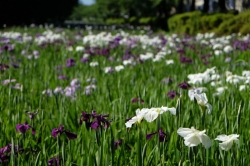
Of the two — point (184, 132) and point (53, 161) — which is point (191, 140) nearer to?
point (184, 132)

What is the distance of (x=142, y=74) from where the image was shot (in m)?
5.22

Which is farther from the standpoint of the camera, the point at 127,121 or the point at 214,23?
the point at 214,23

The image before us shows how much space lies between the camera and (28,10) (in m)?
28.5

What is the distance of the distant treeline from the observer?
26594 millimetres

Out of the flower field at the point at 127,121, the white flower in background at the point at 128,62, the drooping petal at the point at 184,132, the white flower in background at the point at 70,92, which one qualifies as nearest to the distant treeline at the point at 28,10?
the flower field at the point at 127,121

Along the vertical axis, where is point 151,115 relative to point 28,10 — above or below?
below

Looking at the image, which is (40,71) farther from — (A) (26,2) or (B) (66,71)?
(A) (26,2)

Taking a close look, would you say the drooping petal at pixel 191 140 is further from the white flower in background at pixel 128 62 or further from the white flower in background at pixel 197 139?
the white flower in background at pixel 128 62

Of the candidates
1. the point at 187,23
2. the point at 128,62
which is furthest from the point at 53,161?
the point at 187,23

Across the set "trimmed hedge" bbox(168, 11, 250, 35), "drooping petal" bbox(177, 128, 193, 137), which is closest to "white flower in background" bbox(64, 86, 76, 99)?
"drooping petal" bbox(177, 128, 193, 137)

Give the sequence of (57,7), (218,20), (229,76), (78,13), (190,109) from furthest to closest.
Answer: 1. (78,13)
2. (57,7)
3. (218,20)
4. (229,76)
5. (190,109)

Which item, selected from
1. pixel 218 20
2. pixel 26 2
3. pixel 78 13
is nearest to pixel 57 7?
pixel 26 2

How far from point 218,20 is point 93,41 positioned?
906 cm

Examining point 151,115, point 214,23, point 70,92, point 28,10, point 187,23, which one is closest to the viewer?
point 151,115
